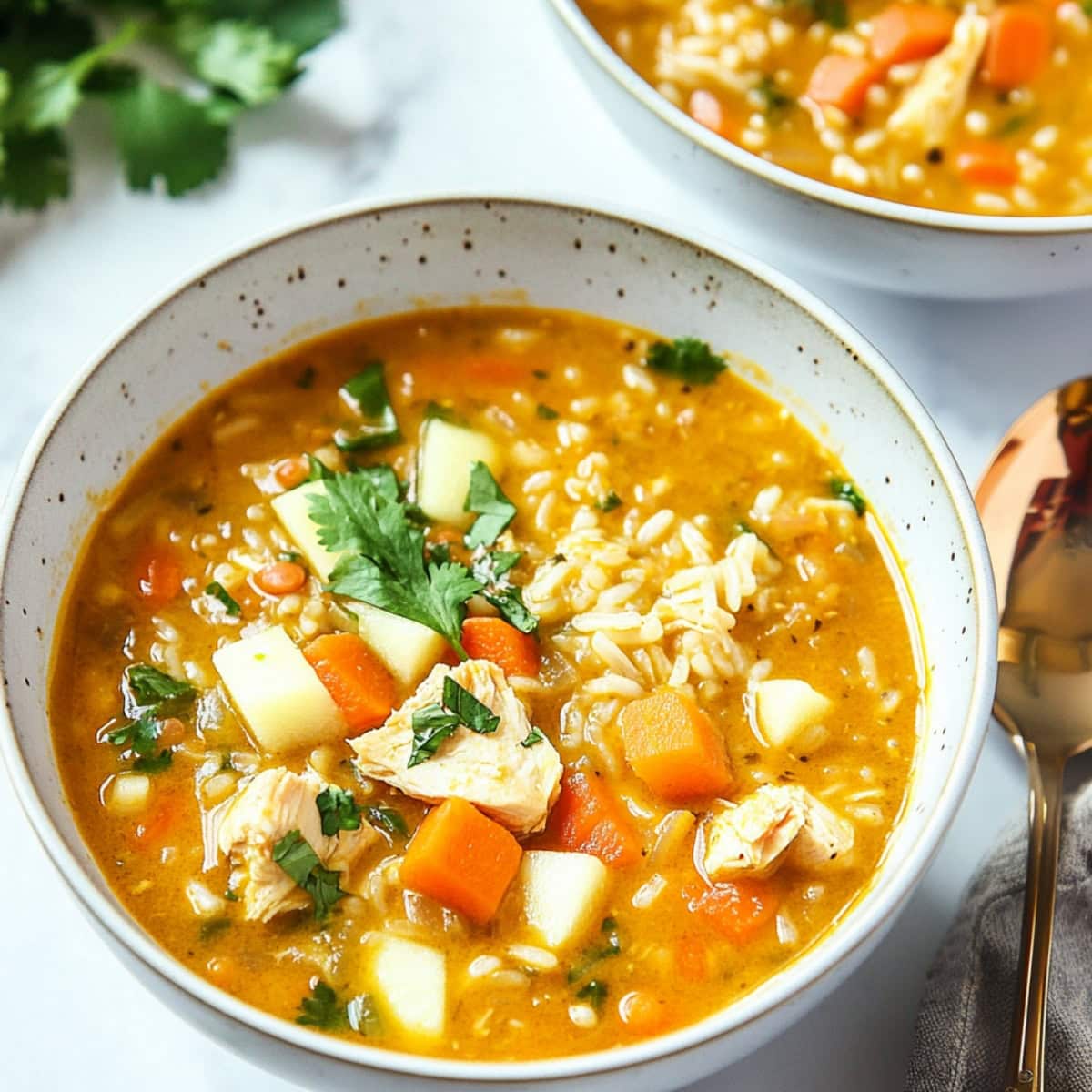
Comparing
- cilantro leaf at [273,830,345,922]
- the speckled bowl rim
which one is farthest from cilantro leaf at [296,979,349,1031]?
the speckled bowl rim

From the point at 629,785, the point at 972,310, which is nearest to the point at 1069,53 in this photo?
the point at 972,310

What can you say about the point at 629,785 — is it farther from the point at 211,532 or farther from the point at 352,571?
the point at 211,532

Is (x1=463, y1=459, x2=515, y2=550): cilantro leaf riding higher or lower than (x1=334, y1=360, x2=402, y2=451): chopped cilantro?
lower

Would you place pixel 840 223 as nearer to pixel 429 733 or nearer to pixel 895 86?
pixel 895 86

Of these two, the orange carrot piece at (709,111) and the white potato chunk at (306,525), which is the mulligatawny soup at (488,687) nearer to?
the white potato chunk at (306,525)

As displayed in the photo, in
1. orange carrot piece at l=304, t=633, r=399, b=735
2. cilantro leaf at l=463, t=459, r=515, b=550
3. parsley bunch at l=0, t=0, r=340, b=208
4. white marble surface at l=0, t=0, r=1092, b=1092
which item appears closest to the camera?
orange carrot piece at l=304, t=633, r=399, b=735

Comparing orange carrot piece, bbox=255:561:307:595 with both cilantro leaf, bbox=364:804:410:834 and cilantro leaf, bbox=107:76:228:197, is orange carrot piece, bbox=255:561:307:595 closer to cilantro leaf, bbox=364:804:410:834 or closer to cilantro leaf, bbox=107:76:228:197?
cilantro leaf, bbox=364:804:410:834

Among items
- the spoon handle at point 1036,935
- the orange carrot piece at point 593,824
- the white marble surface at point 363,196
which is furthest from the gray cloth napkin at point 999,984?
the orange carrot piece at point 593,824
